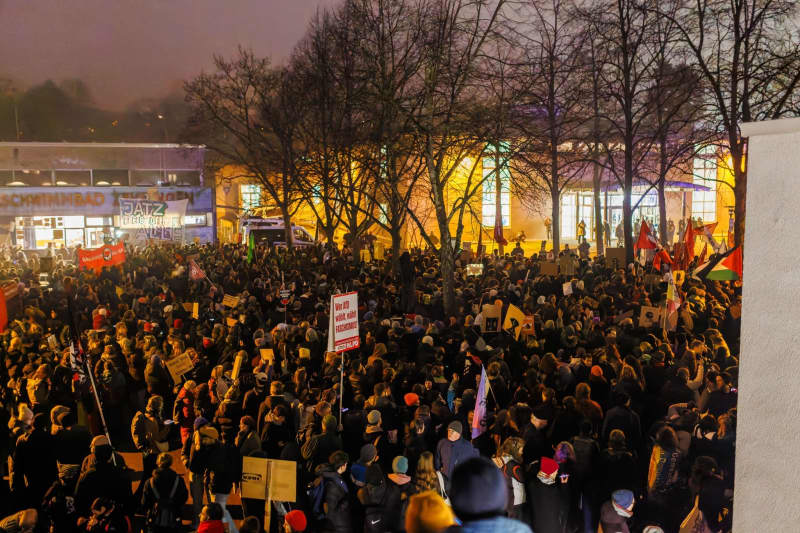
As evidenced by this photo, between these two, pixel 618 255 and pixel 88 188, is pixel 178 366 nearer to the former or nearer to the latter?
pixel 618 255

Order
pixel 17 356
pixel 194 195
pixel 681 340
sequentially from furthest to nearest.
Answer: pixel 194 195 → pixel 681 340 → pixel 17 356

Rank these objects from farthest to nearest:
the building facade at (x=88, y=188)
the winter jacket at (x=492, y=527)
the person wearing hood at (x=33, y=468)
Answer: the building facade at (x=88, y=188) < the person wearing hood at (x=33, y=468) < the winter jacket at (x=492, y=527)

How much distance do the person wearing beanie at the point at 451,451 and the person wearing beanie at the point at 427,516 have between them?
276 centimetres

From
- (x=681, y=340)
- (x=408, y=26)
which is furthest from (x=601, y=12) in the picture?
(x=681, y=340)

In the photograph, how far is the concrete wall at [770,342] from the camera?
3549 millimetres

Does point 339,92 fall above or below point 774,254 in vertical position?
above

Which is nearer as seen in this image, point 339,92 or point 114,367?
point 114,367

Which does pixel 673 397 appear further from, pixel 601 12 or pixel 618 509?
pixel 601 12

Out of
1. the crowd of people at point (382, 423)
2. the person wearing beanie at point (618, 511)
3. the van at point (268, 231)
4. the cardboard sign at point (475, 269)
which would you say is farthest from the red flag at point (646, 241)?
the van at point (268, 231)

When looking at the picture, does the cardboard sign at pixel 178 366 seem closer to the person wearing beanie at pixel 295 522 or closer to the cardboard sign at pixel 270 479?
the cardboard sign at pixel 270 479

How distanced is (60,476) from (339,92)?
19538mm

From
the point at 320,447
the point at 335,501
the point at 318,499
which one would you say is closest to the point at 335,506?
the point at 335,501

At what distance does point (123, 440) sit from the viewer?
9016 millimetres

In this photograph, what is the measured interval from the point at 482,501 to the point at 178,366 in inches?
269
